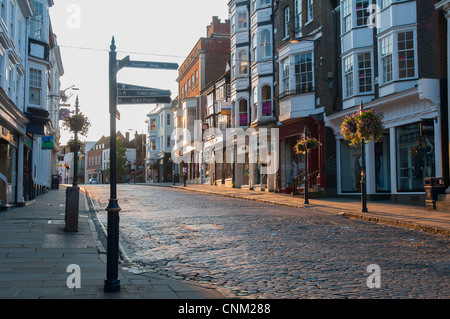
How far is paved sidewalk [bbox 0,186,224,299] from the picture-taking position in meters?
5.65

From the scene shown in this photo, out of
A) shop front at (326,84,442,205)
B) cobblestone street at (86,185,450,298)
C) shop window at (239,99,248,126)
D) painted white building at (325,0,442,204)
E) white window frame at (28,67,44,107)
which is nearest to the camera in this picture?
cobblestone street at (86,185,450,298)

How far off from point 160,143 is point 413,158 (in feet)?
177

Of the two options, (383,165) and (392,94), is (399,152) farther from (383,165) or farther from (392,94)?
(392,94)

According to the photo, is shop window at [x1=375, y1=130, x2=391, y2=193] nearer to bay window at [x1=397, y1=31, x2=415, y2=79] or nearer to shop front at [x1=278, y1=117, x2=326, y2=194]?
shop front at [x1=278, y1=117, x2=326, y2=194]

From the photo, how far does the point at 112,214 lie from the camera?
5.90m

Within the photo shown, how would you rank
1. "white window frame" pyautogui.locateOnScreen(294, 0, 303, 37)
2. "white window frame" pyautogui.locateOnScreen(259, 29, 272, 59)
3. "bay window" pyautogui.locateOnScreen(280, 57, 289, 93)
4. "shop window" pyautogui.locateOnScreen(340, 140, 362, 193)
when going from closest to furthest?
"shop window" pyautogui.locateOnScreen(340, 140, 362, 193) < "white window frame" pyautogui.locateOnScreen(294, 0, 303, 37) < "bay window" pyautogui.locateOnScreen(280, 57, 289, 93) < "white window frame" pyautogui.locateOnScreen(259, 29, 272, 59)

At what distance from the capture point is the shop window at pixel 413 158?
18938 mm

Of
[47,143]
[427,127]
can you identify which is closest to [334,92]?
[427,127]

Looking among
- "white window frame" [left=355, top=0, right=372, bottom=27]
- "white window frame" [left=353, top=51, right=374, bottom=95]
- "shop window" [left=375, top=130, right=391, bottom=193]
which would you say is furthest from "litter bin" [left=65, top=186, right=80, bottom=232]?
"white window frame" [left=355, top=0, right=372, bottom=27]

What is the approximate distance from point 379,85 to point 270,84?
11.2 m

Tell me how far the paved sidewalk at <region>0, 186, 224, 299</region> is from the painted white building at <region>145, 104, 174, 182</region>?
55631 mm

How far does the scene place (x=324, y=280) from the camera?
667 cm

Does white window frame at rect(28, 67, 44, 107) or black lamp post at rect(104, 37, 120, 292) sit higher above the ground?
white window frame at rect(28, 67, 44, 107)
